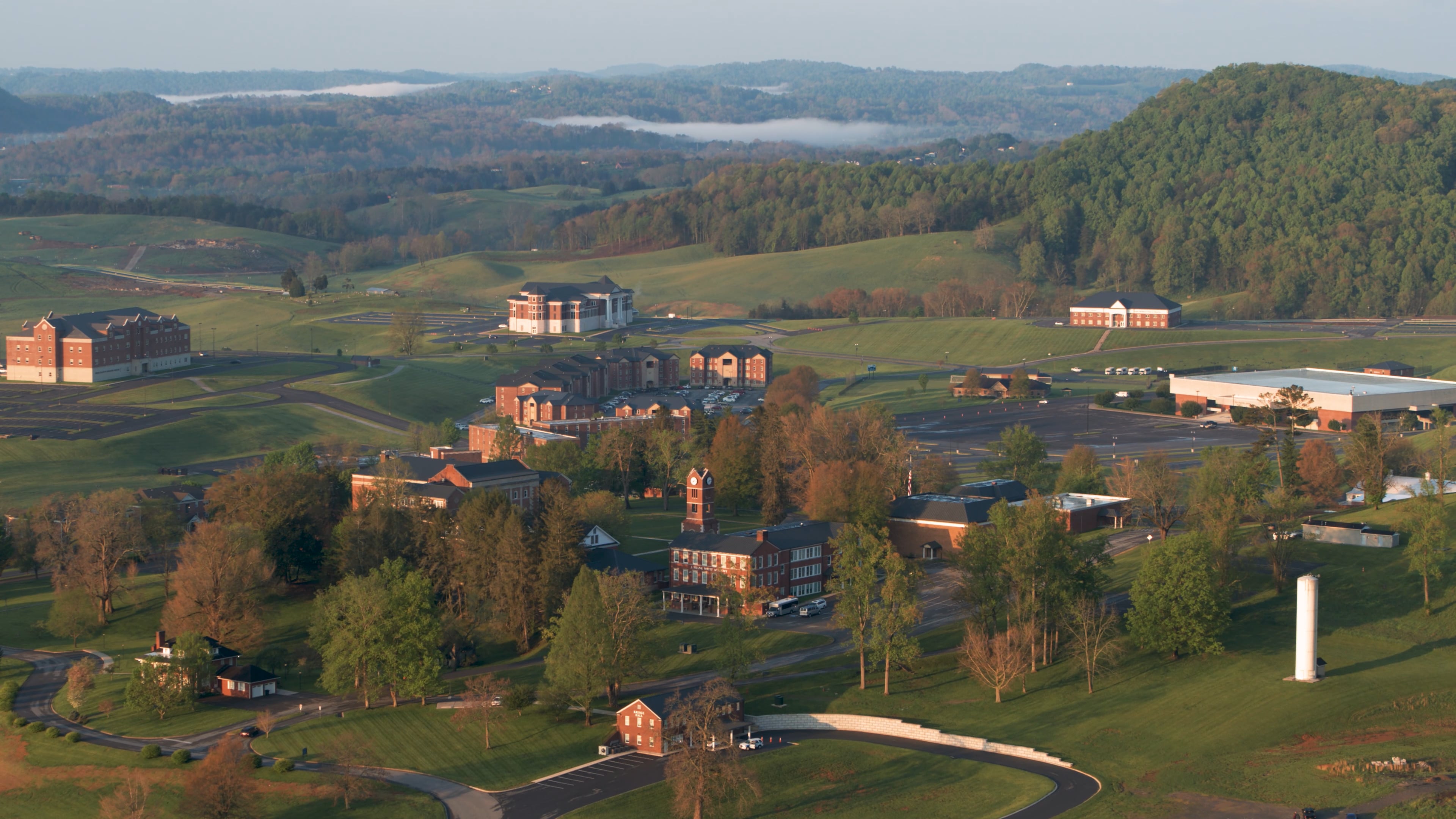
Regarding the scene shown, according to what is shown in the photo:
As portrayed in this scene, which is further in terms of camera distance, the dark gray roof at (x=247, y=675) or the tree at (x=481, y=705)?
the dark gray roof at (x=247, y=675)

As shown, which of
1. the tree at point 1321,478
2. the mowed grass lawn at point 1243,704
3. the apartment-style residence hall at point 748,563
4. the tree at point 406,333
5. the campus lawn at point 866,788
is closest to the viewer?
the campus lawn at point 866,788

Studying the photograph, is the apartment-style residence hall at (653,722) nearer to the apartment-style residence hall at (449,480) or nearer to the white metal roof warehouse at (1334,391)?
the apartment-style residence hall at (449,480)

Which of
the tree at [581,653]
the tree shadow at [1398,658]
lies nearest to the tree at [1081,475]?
the tree shadow at [1398,658]

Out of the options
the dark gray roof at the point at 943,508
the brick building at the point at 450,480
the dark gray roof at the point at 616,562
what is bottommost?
the dark gray roof at the point at 616,562

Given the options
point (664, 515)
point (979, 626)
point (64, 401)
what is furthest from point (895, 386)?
point (979, 626)

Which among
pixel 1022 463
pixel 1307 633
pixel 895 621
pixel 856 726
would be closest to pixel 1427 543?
pixel 1307 633

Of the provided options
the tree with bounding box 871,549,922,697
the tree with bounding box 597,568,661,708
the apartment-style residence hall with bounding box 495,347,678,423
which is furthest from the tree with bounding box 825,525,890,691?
the apartment-style residence hall with bounding box 495,347,678,423
